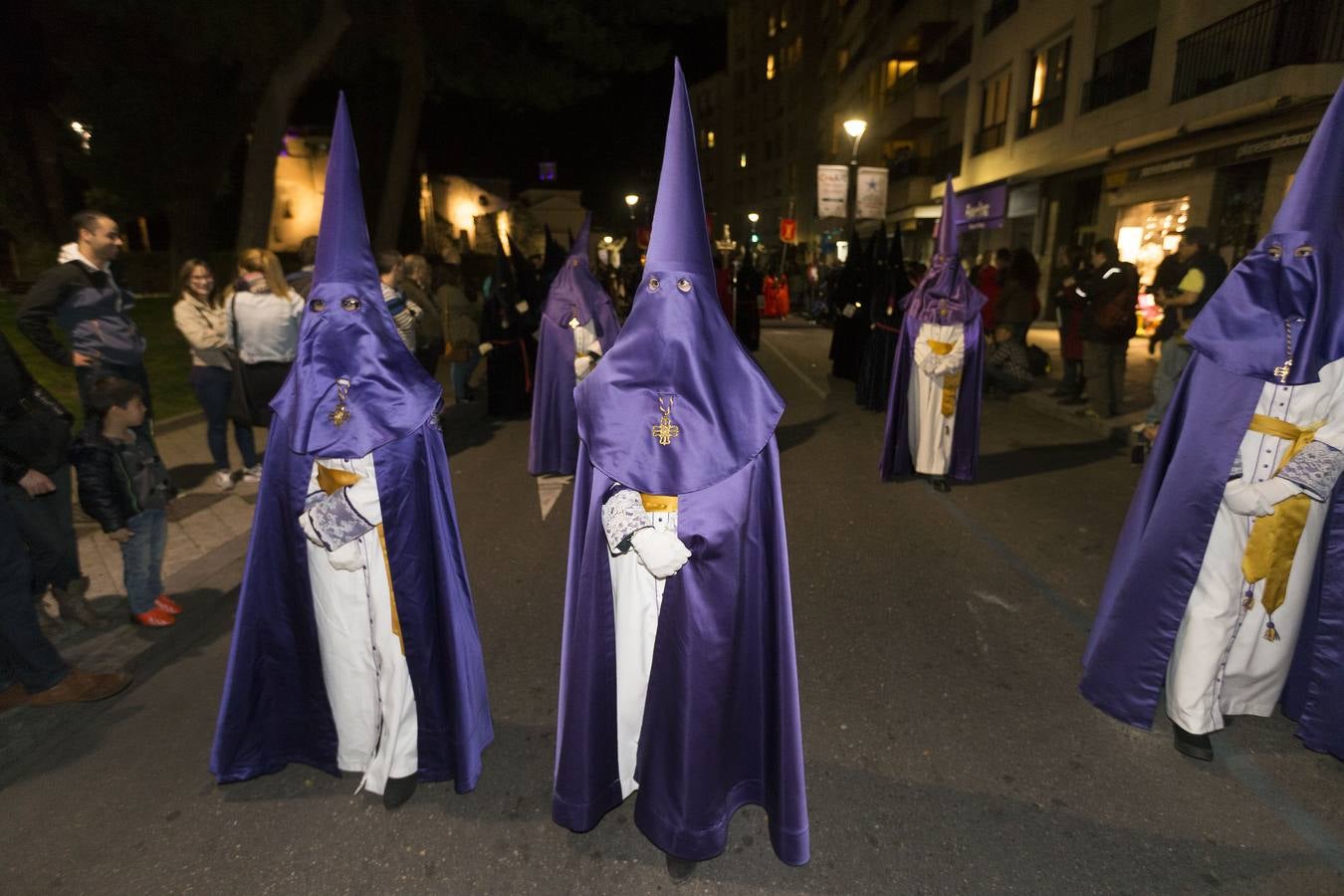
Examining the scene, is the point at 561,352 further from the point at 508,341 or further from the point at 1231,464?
the point at 1231,464

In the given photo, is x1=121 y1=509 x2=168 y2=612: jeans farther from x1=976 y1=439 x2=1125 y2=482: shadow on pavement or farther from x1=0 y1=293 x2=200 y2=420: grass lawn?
x1=976 y1=439 x2=1125 y2=482: shadow on pavement

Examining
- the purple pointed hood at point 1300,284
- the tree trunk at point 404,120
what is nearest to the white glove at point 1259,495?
the purple pointed hood at point 1300,284

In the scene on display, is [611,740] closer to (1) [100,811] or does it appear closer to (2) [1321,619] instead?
(1) [100,811]

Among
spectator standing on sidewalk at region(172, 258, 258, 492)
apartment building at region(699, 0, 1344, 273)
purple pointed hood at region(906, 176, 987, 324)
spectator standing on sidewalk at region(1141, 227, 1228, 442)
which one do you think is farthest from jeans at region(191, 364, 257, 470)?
apartment building at region(699, 0, 1344, 273)

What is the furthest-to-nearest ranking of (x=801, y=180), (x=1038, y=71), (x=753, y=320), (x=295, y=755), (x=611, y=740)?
(x=801, y=180) → (x=1038, y=71) → (x=753, y=320) → (x=295, y=755) → (x=611, y=740)

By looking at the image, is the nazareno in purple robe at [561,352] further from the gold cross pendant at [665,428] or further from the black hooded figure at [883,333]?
the gold cross pendant at [665,428]

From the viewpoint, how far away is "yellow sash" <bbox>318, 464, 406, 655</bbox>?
283cm

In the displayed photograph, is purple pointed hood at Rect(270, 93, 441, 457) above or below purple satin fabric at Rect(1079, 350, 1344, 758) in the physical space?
above

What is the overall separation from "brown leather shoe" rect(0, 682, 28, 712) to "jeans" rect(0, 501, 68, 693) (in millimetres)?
115

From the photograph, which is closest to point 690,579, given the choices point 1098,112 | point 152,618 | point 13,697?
point 13,697

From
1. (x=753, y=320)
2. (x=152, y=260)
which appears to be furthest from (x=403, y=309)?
(x=152, y=260)

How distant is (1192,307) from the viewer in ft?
26.0

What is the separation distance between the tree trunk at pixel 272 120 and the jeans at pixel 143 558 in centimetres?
958

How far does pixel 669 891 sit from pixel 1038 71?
2552cm
